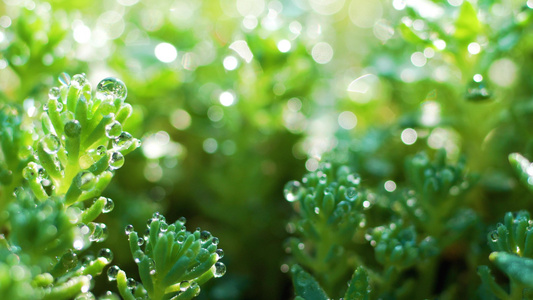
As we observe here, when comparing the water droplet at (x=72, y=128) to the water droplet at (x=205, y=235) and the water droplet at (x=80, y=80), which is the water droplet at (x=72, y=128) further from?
the water droplet at (x=205, y=235)

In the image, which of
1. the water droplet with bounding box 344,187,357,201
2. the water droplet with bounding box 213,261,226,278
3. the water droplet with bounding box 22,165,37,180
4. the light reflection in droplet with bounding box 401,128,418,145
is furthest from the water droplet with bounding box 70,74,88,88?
the light reflection in droplet with bounding box 401,128,418,145

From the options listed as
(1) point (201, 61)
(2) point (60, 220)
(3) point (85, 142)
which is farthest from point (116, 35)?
(2) point (60, 220)

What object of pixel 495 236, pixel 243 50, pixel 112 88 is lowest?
pixel 495 236

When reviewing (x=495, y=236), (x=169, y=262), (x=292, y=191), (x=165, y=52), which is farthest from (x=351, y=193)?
(x=165, y=52)

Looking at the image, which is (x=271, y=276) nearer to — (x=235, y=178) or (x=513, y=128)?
(x=235, y=178)

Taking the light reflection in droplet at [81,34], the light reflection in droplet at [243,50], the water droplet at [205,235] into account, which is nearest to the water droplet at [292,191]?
the water droplet at [205,235]

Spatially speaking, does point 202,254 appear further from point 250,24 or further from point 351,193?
point 250,24
